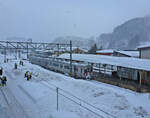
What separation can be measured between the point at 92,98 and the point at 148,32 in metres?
146

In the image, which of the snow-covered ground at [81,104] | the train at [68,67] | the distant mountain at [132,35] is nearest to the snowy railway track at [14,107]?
the snow-covered ground at [81,104]

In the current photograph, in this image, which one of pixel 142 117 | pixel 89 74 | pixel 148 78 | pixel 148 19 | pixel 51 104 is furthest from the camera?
pixel 148 19

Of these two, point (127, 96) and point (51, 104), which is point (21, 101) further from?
point (127, 96)

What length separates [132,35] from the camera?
451 feet

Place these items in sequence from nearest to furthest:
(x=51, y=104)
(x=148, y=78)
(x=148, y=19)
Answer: (x=51, y=104), (x=148, y=78), (x=148, y=19)

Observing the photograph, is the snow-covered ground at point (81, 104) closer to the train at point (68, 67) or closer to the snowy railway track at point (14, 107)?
the snowy railway track at point (14, 107)

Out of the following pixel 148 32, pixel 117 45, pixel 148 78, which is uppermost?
pixel 148 32

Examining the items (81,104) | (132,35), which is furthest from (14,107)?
(132,35)

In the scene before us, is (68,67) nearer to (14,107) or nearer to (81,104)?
(81,104)

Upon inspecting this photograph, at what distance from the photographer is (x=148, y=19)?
15688 cm

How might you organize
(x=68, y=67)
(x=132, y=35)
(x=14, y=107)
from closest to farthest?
(x=14, y=107) < (x=68, y=67) < (x=132, y=35)

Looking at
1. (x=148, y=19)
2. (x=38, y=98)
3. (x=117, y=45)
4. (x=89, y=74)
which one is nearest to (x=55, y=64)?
(x=89, y=74)

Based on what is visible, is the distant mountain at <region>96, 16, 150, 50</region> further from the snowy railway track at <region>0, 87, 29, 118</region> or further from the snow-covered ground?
the snowy railway track at <region>0, 87, 29, 118</region>

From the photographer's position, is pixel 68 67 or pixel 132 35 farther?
pixel 132 35
